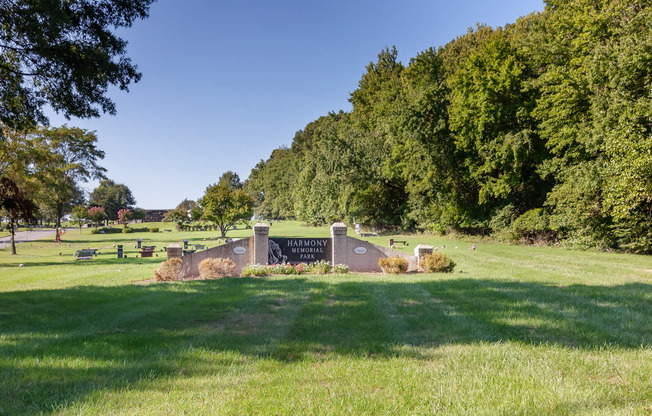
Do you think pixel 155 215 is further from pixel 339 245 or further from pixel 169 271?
pixel 339 245

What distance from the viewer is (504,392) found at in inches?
124

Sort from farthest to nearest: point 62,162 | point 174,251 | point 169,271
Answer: point 62,162
point 174,251
point 169,271

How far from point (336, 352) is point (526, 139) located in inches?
884

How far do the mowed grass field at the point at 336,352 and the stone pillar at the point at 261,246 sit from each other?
6.18m

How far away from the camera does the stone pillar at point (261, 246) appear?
14328mm

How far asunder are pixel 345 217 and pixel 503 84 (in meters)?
26.6

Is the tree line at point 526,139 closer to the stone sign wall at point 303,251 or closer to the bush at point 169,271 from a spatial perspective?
the stone sign wall at point 303,251

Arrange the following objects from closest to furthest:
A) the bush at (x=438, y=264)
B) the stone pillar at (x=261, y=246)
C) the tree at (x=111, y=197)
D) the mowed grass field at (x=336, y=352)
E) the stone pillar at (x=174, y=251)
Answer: the mowed grass field at (x=336, y=352) → the bush at (x=438, y=264) → the stone pillar at (x=174, y=251) → the stone pillar at (x=261, y=246) → the tree at (x=111, y=197)

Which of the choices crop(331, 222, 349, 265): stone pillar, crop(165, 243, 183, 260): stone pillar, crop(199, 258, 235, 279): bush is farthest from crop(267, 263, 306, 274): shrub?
crop(165, 243, 183, 260): stone pillar

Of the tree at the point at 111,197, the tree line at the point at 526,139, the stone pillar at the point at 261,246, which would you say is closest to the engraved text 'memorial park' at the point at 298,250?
the stone pillar at the point at 261,246

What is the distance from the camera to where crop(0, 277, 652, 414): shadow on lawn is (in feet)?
12.5

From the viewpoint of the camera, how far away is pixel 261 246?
47.2 ft

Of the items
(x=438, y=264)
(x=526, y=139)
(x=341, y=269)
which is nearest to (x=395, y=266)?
(x=438, y=264)

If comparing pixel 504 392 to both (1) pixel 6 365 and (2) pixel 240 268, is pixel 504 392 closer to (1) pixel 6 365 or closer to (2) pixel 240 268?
(1) pixel 6 365
